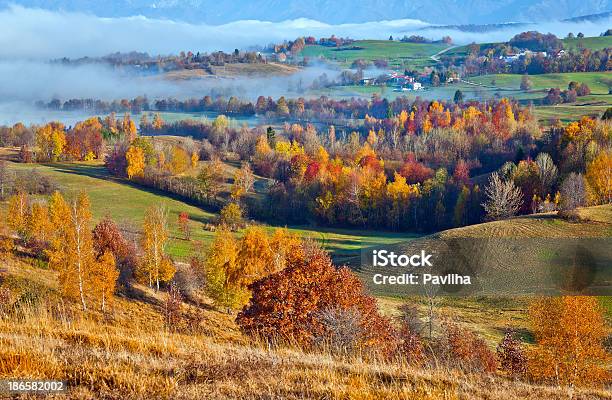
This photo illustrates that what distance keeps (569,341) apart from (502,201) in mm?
61567

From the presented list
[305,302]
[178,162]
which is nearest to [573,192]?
A: [305,302]

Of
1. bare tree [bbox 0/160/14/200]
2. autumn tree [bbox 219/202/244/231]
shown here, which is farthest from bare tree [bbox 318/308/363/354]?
bare tree [bbox 0/160/14/200]

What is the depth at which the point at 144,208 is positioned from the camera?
97.8m

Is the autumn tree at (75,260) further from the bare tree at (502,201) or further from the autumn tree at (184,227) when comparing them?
the bare tree at (502,201)

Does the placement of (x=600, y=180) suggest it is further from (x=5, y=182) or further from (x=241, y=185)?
(x=5, y=182)

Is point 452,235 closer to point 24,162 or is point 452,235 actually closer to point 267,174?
point 267,174

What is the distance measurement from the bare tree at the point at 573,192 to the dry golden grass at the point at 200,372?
244 ft

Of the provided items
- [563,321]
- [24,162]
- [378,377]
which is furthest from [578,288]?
[24,162]

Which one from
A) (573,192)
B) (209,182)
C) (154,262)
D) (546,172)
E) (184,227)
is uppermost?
(546,172)

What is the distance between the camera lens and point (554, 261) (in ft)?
182

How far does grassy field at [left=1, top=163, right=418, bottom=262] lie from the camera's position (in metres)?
81.4

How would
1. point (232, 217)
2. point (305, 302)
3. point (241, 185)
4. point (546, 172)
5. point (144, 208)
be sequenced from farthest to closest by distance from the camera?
point (241, 185)
point (546, 172)
point (144, 208)
point (232, 217)
point (305, 302)

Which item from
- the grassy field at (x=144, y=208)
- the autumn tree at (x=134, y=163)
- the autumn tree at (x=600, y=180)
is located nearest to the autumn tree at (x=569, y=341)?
the grassy field at (x=144, y=208)

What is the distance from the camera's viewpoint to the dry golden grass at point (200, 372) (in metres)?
8.98
